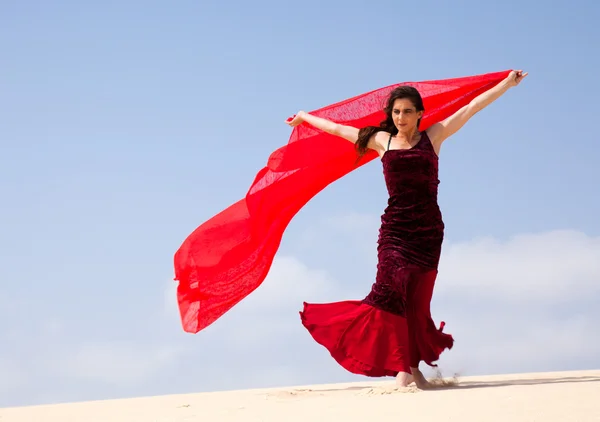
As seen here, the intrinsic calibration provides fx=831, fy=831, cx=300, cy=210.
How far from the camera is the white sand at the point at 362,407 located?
5066 millimetres

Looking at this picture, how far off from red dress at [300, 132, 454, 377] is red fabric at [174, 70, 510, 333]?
0.82 meters

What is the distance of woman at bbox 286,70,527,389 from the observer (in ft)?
22.6

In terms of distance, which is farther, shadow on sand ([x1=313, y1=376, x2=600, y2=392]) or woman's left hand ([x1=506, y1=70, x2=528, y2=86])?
woman's left hand ([x1=506, y1=70, x2=528, y2=86])

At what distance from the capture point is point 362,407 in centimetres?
555

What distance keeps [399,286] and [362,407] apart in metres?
1.53

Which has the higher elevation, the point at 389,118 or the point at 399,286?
the point at 389,118

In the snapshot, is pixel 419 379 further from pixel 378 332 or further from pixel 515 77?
pixel 515 77

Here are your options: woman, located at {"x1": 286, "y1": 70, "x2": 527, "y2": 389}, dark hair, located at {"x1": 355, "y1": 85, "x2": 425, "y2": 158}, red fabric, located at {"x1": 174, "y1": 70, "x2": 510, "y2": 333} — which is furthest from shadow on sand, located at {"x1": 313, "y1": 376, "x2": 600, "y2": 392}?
dark hair, located at {"x1": 355, "y1": 85, "x2": 425, "y2": 158}

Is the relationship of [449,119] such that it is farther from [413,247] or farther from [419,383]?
[419,383]

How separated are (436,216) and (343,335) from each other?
4.22 feet

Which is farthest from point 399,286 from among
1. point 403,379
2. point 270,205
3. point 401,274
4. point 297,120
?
point 297,120

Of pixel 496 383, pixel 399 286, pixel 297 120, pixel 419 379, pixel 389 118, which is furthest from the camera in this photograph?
pixel 297 120

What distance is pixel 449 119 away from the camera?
728 centimetres

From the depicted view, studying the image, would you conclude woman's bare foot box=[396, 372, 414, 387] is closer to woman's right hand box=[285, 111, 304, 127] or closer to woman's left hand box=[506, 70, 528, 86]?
woman's right hand box=[285, 111, 304, 127]
